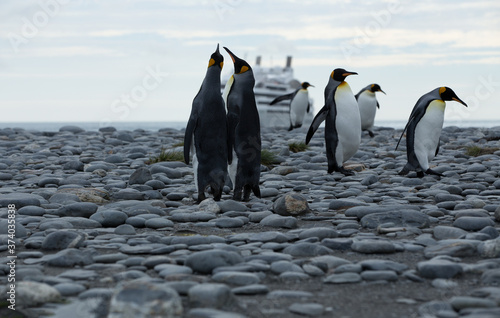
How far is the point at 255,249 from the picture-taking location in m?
3.21

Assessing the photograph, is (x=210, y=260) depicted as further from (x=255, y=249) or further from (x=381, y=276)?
(x=381, y=276)

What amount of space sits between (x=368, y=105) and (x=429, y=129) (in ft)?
19.7

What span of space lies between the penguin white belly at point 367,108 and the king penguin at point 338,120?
17.7 feet

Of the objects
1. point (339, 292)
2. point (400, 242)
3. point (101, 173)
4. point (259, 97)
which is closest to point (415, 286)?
point (339, 292)

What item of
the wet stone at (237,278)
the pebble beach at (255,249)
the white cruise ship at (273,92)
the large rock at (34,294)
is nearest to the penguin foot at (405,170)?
the pebble beach at (255,249)

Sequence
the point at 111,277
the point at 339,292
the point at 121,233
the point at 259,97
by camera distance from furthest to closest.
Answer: the point at 259,97, the point at 121,233, the point at 111,277, the point at 339,292

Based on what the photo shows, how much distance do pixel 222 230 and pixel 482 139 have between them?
770cm

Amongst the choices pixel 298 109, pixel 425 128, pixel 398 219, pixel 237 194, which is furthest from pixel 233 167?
pixel 298 109

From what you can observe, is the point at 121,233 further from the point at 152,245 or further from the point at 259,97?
the point at 259,97

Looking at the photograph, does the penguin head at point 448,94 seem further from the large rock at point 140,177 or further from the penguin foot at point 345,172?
the large rock at point 140,177

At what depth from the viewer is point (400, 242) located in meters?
3.37

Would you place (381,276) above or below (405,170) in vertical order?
below

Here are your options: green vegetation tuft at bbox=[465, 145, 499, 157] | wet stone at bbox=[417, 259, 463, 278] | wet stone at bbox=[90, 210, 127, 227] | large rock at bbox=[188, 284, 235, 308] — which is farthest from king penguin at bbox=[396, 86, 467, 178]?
large rock at bbox=[188, 284, 235, 308]

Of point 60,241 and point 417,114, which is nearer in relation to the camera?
point 60,241
